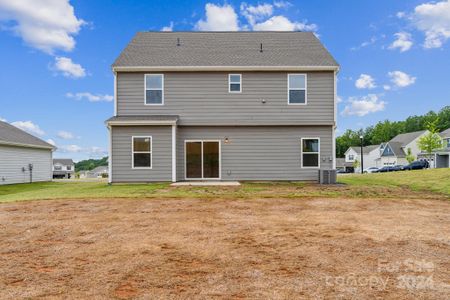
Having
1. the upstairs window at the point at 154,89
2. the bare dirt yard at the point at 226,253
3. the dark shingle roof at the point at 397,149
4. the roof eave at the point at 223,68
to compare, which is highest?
the roof eave at the point at 223,68

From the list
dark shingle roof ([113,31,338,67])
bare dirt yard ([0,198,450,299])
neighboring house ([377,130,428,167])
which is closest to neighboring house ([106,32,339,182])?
dark shingle roof ([113,31,338,67])

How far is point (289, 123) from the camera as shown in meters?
14.7

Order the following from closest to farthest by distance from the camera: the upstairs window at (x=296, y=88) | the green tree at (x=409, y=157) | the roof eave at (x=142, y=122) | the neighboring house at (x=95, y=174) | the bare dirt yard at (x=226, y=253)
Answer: the bare dirt yard at (x=226, y=253) < the roof eave at (x=142, y=122) < the upstairs window at (x=296, y=88) < the green tree at (x=409, y=157) < the neighboring house at (x=95, y=174)

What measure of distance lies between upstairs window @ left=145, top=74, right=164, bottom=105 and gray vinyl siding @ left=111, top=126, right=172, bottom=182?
1564mm

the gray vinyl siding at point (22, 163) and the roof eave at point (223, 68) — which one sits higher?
the roof eave at point (223, 68)

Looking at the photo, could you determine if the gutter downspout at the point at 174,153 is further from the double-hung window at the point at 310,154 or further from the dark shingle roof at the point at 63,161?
the dark shingle roof at the point at 63,161

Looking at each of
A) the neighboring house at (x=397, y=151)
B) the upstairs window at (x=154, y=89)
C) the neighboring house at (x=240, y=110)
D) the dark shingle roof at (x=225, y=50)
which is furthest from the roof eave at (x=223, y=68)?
the neighboring house at (x=397, y=151)

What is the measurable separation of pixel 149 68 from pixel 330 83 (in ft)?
29.3

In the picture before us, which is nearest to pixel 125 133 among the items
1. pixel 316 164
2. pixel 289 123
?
pixel 289 123

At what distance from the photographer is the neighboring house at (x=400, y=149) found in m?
57.0

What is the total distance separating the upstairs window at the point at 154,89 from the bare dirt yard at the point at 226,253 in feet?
27.1

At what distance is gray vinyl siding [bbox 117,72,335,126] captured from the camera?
14.8 m

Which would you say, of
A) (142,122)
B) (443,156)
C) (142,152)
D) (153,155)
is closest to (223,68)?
(142,122)

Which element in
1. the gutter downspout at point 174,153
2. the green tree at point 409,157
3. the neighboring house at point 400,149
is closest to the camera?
the gutter downspout at point 174,153
